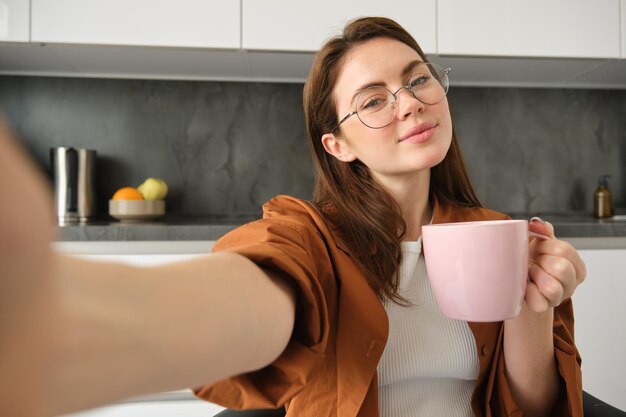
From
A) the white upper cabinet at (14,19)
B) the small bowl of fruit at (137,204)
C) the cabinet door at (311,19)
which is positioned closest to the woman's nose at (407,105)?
the cabinet door at (311,19)

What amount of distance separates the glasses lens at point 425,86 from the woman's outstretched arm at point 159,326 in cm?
61

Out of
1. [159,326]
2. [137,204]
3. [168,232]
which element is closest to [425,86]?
[159,326]

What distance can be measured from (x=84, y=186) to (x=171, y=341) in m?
1.98

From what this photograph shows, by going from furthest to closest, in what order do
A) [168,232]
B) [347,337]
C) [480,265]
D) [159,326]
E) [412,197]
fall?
[168,232]
[412,197]
[347,337]
[480,265]
[159,326]

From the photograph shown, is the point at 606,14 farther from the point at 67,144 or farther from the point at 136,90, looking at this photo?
the point at 67,144

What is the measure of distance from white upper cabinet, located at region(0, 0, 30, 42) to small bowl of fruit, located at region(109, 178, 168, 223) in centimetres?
66

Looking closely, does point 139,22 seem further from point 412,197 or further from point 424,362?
point 424,362

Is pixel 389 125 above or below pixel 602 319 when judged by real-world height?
above

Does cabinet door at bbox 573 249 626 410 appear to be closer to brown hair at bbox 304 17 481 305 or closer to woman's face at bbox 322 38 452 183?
brown hair at bbox 304 17 481 305

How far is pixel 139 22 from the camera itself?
5.95ft

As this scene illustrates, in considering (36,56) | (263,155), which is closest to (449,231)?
(263,155)

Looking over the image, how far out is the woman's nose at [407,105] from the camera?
0.87 m

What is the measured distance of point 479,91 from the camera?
2.35 metres

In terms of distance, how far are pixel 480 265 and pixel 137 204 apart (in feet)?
5.37
